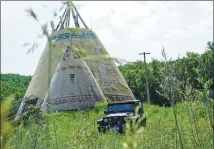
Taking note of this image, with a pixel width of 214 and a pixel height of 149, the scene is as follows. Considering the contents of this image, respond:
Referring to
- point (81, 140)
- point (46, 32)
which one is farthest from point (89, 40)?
point (46, 32)

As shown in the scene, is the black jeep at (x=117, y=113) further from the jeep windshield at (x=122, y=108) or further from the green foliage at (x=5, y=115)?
the green foliage at (x=5, y=115)

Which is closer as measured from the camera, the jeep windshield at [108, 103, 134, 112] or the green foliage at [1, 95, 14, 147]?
the green foliage at [1, 95, 14, 147]

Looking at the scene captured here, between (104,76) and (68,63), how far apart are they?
407 centimetres

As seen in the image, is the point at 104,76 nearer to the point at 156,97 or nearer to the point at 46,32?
the point at 156,97

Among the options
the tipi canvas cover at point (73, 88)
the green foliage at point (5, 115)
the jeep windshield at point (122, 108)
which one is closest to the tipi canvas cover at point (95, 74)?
the tipi canvas cover at point (73, 88)

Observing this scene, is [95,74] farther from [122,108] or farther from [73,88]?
[122,108]

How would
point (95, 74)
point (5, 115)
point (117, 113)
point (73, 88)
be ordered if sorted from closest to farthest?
point (5, 115) < point (117, 113) < point (73, 88) < point (95, 74)

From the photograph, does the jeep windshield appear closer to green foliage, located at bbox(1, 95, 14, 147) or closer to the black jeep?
the black jeep

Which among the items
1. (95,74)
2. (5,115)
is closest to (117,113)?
(5,115)

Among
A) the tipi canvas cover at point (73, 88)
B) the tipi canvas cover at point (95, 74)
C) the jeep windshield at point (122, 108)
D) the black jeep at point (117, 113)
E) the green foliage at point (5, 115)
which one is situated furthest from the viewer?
the tipi canvas cover at point (95, 74)

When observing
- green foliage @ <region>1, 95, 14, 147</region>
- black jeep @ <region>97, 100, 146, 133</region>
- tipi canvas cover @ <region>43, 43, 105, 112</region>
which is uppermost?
tipi canvas cover @ <region>43, 43, 105, 112</region>

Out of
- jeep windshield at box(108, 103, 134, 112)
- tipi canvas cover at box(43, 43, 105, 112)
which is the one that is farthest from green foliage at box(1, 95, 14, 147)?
tipi canvas cover at box(43, 43, 105, 112)

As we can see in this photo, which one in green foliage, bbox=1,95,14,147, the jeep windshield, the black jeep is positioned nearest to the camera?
green foliage, bbox=1,95,14,147

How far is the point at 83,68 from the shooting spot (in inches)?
824
